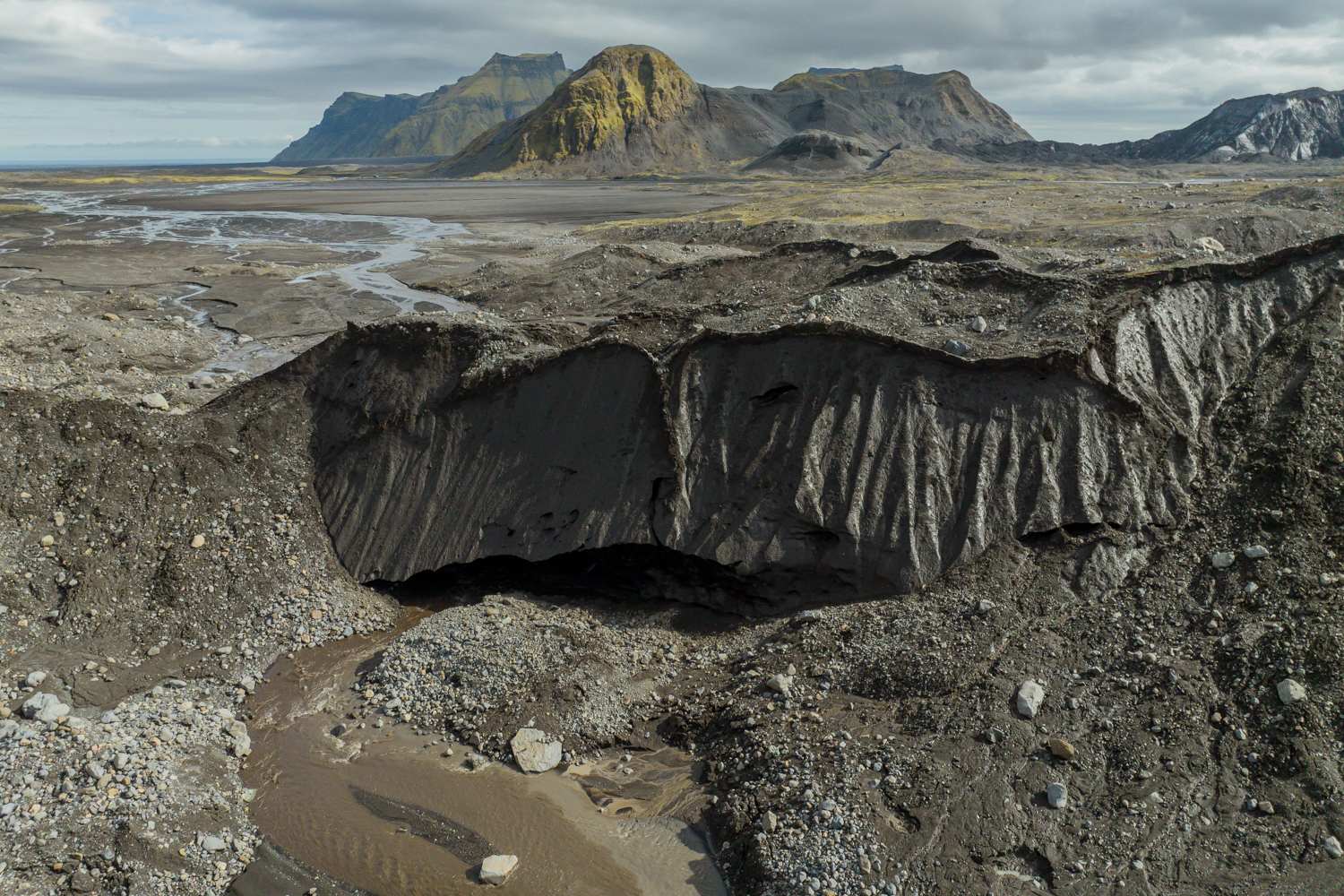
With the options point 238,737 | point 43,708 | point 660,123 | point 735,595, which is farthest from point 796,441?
point 660,123

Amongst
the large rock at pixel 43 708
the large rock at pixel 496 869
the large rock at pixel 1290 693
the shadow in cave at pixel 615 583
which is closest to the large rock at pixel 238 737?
the large rock at pixel 43 708

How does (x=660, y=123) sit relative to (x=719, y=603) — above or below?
above

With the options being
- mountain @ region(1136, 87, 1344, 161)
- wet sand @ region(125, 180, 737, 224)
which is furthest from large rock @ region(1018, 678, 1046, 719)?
mountain @ region(1136, 87, 1344, 161)

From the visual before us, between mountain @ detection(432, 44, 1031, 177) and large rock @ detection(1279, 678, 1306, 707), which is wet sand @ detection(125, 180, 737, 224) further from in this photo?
large rock @ detection(1279, 678, 1306, 707)

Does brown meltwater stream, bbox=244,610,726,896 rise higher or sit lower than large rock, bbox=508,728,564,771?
lower

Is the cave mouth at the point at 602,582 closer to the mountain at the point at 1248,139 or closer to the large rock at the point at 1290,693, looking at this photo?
the large rock at the point at 1290,693

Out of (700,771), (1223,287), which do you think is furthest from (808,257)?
(700,771)

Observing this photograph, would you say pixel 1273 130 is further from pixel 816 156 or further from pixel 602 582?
pixel 602 582
